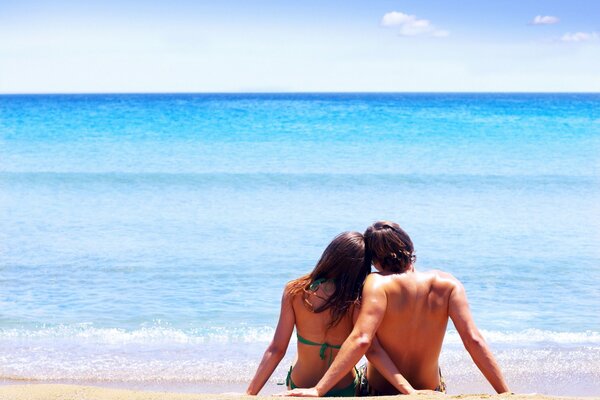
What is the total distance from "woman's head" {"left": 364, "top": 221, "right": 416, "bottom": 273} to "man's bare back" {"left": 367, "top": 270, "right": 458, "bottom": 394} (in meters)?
0.05

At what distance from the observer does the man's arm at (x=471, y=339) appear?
3621 millimetres

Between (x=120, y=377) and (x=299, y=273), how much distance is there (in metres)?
2.91

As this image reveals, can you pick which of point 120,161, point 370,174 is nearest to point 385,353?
point 370,174

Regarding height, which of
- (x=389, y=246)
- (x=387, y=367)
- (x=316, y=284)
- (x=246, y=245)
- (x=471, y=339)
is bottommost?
(x=246, y=245)

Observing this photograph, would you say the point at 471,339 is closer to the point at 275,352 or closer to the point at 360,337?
the point at 360,337

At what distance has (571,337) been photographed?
6.16 metres

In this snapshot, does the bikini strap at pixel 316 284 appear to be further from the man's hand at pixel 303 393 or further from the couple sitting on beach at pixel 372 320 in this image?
the man's hand at pixel 303 393

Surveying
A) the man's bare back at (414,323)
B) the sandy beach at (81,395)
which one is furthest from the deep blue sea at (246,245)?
the sandy beach at (81,395)

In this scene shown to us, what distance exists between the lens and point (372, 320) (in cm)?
358

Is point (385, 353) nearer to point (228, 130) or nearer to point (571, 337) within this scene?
point (571, 337)

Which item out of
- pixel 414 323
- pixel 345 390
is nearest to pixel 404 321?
pixel 414 323

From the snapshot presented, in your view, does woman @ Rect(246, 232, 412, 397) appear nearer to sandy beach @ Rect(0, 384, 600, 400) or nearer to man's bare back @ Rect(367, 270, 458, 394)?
man's bare back @ Rect(367, 270, 458, 394)

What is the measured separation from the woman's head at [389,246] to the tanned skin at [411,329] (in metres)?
0.05

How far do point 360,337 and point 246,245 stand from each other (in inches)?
226
